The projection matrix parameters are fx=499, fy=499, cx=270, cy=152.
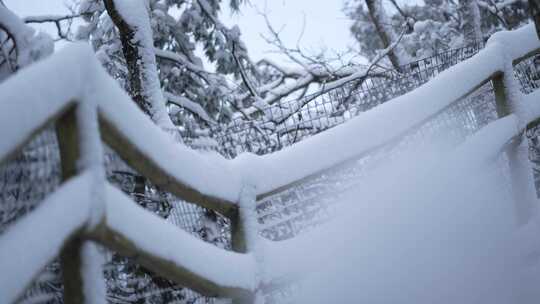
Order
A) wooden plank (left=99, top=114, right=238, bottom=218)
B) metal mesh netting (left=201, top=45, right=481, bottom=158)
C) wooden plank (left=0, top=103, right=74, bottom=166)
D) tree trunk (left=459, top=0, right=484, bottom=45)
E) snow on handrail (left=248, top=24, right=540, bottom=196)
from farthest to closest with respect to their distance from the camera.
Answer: tree trunk (left=459, top=0, right=484, bottom=45)
metal mesh netting (left=201, top=45, right=481, bottom=158)
snow on handrail (left=248, top=24, right=540, bottom=196)
wooden plank (left=99, top=114, right=238, bottom=218)
wooden plank (left=0, top=103, right=74, bottom=166)

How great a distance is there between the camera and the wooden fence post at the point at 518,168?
10.9 feet

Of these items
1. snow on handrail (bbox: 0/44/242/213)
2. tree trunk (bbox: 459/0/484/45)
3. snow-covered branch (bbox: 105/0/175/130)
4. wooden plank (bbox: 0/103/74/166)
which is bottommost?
wooden plank (bbox: 0/103/74/166)

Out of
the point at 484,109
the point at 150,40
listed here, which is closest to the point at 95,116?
the point at 484,109

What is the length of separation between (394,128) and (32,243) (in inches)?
80.3

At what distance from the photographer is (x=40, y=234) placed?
113 cm

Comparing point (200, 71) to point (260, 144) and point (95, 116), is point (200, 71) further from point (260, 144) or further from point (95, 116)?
point (95, 116)

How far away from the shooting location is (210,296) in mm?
1853

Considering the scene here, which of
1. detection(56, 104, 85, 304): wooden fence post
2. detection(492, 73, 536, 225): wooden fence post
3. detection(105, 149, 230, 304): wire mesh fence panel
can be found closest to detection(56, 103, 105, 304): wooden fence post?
detection(56, 104, 85, 304): wooden fence post

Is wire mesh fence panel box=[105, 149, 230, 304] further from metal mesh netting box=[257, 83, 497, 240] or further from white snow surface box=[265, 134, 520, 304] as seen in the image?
white snow surface box=[265, 134, 520, 304]

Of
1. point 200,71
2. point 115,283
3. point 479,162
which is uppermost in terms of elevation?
point 200,71

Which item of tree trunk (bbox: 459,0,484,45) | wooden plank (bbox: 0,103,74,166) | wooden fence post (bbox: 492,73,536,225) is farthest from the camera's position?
tree trunk (bbox: 459,0,484,45)

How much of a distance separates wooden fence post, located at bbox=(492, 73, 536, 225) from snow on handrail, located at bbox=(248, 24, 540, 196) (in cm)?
15

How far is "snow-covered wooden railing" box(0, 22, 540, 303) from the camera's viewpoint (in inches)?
44.4

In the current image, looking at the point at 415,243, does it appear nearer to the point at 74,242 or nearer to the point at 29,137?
the point at 74,242
